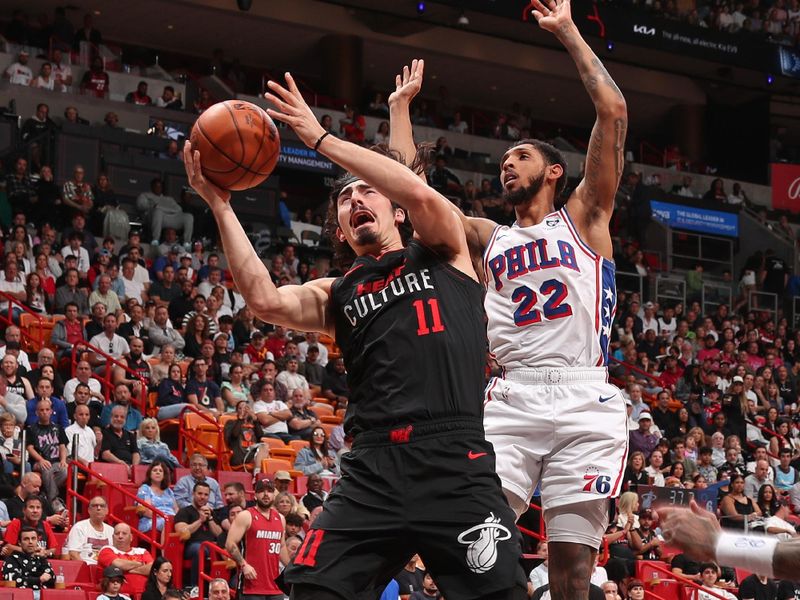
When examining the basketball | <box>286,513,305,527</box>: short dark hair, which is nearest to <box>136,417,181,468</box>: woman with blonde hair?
<box>286,513,305,527</box>: short dark hair

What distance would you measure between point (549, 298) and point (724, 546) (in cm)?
181

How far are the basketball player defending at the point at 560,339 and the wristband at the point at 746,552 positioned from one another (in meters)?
1.32

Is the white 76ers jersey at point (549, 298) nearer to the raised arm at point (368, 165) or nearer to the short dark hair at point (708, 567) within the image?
the raised arm at point (368, 165)

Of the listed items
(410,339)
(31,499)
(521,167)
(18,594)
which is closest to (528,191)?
(521,167)

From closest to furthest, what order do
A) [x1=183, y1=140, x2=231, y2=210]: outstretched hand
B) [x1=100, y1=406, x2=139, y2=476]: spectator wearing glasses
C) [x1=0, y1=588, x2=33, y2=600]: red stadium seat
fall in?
[x1=183, y1=140, x2=231, y2=210]: outstretched hand → [x1=0, y1=588, x2=33, y2=600]: red stadium seat → [x1=100, y1=406, x2=139, y2=476]: spectator wearing glasses

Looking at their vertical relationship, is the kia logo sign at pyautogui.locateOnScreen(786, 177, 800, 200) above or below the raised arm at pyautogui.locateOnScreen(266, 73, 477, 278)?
above

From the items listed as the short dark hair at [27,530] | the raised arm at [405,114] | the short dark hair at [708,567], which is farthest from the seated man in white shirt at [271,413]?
the raised arm at [405,114]

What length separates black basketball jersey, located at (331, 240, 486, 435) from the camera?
451 cm

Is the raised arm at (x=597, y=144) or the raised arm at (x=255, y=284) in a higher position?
the raised arm at (x=597, y=144)

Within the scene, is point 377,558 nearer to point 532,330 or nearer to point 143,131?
point 532,330

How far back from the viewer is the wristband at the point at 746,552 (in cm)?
423

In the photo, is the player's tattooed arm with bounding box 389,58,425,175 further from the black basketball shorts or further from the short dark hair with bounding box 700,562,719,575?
the short dark hair with bounding box 700,562,719,575

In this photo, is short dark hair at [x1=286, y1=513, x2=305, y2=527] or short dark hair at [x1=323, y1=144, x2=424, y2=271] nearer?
short dark hair at [x1=323, y1=144, x2=424, y2=271]

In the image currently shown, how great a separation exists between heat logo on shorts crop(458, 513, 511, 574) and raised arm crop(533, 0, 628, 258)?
194cm
